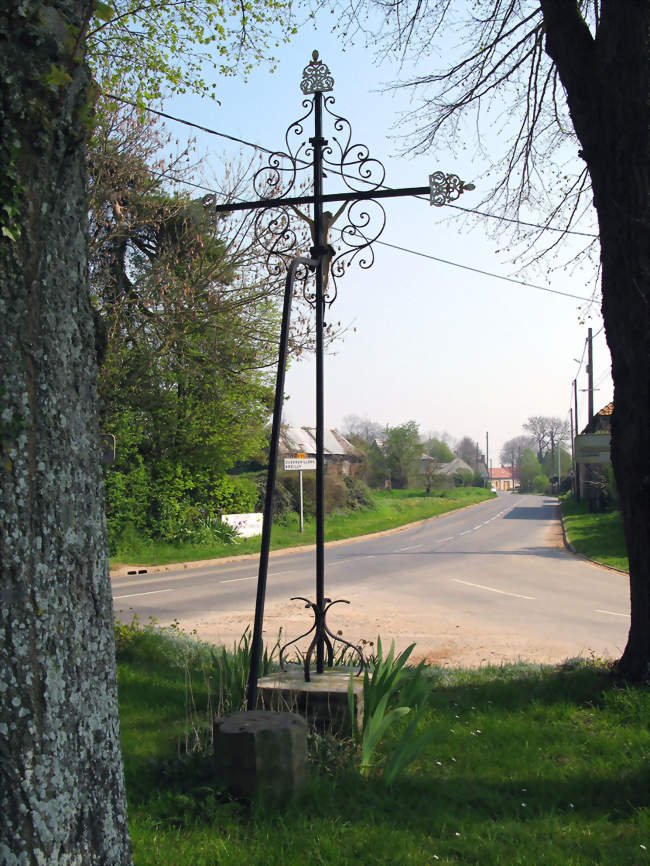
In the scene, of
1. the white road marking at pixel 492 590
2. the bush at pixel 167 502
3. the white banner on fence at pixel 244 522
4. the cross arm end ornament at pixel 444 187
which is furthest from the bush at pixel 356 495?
the cross arm end ornament at pixel 444 187

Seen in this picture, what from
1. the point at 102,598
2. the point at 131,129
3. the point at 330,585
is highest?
the point at 131,129

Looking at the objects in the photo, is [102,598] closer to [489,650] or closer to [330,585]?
[489,650]

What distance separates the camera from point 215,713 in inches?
188

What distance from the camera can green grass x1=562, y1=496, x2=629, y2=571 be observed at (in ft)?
67.6

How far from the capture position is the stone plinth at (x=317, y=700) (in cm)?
452

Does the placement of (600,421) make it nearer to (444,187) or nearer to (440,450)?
(444,187)

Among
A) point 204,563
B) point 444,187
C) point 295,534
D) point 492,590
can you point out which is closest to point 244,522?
point 295,534

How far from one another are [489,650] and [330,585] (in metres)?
6.66

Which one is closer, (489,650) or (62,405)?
(62,405)

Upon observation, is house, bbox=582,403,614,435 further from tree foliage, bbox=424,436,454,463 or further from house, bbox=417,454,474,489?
tree foliage, bbox=424,436,454,463

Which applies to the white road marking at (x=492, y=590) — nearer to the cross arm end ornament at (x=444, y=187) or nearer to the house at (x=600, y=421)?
the cross arm end ornament at (x=444, y=187)

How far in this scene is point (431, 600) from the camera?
13.6 meters

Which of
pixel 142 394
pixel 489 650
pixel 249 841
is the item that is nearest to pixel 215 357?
pixel 142 394

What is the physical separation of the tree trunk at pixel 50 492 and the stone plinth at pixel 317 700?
2.09 m
